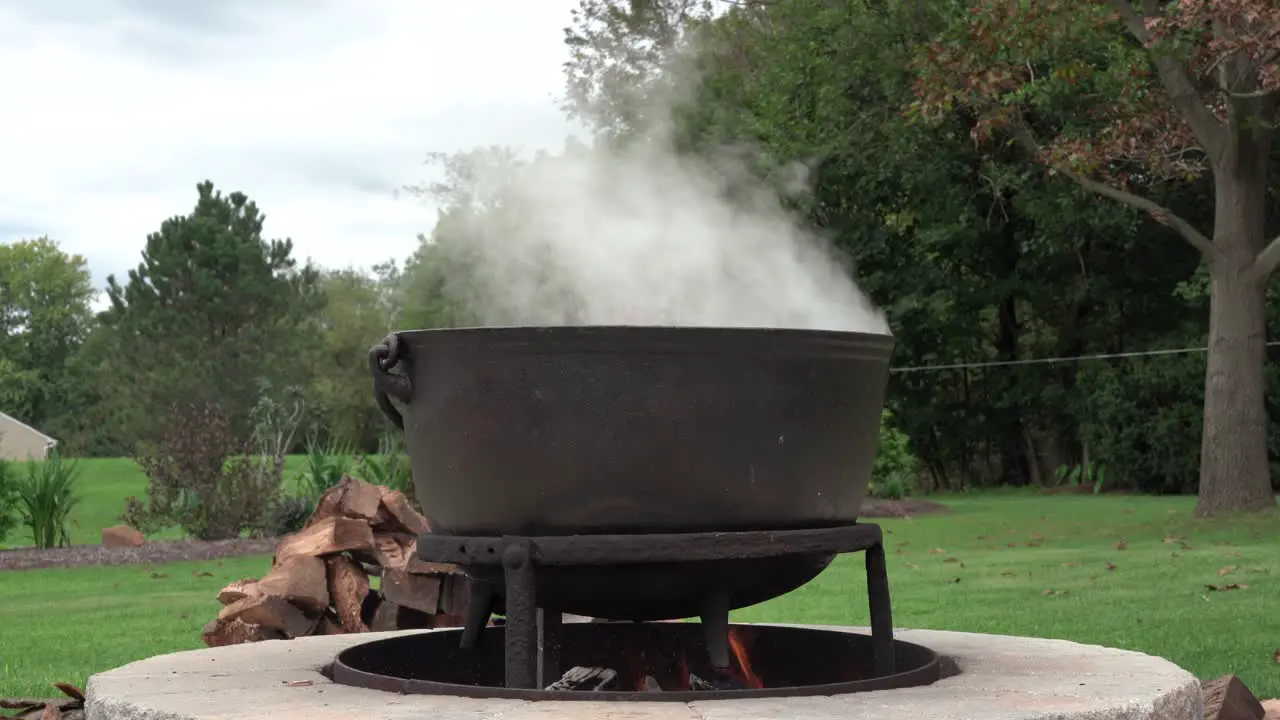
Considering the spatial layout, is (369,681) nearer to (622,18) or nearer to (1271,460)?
(622,18)

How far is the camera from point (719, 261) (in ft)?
16.0

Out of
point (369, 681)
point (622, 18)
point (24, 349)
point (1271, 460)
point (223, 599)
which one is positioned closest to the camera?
point (369, 681)

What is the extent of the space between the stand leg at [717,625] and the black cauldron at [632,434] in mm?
45

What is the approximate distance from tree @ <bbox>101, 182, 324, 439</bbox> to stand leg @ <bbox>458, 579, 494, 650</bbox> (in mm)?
32328

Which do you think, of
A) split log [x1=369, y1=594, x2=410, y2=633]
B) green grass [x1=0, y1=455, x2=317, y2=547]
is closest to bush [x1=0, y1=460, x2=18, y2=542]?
green grass [x1=0, y1=455, x2=317, y2=547]

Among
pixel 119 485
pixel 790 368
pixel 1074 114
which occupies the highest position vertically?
pixel 1074 114

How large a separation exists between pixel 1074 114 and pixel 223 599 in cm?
1314

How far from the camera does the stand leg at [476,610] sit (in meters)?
3.81

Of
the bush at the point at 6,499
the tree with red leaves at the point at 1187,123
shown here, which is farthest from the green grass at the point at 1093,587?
the bush at the point at 6,499

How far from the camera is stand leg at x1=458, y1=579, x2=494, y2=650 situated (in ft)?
12.5

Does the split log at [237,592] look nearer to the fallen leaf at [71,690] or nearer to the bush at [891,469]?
the fallen leaf at [71,690]

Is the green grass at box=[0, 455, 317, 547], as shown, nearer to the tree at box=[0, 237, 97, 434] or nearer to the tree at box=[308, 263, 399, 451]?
the tree at box=[308, 263, 399, 451]

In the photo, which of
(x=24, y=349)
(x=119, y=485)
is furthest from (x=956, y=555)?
(x=24, y=349)

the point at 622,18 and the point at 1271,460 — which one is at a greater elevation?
the point at 622,18
